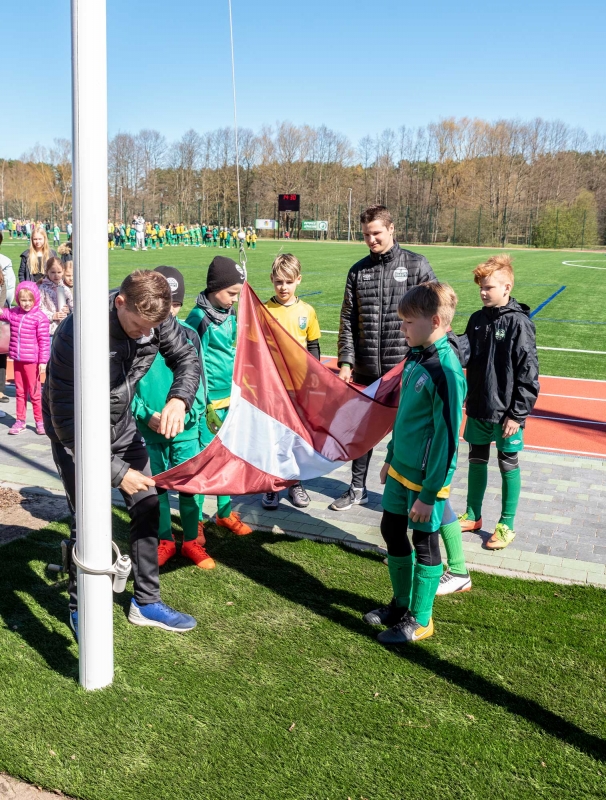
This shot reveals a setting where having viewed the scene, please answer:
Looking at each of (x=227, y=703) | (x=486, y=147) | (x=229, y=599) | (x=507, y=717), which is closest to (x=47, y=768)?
(x=227, y=703)

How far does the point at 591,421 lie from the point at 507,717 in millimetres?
6471

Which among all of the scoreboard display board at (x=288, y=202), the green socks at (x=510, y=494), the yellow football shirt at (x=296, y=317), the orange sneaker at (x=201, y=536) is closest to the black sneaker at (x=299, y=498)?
the orange sneaker at (x=201, y=536)

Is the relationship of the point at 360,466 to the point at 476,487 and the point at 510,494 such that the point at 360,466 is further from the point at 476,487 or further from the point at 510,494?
the point at 510,494

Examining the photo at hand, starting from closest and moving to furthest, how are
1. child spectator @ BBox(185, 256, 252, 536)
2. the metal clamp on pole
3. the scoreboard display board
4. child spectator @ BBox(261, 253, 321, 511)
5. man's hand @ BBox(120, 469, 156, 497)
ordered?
the metal clamp on pole < man's hand @ BBox(120, 469, 156, 497) < child spectator @ BBox(185, 256, 252, 536) < child spectator @ BBox(261, 253, 321, 511) < the scoreboard display board

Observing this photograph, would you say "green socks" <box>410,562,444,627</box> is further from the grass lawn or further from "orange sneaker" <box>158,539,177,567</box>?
"orange sneaker" <box>158,539,177,567</box>

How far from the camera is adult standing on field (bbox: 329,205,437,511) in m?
5.70

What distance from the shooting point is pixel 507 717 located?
11.4 ft

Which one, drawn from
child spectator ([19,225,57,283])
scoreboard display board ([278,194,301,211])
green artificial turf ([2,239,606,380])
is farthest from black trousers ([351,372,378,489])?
scoreboard display board ([278,194,301,211])

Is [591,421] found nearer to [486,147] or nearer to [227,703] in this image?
[227,703]

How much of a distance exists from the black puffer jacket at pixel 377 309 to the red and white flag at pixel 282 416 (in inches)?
36.5

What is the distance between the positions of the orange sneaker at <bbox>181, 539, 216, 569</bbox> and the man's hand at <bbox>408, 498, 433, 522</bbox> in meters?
1.69

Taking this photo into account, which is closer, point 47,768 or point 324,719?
point 47,768

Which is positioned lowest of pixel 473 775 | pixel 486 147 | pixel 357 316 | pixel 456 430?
pixel 473 775

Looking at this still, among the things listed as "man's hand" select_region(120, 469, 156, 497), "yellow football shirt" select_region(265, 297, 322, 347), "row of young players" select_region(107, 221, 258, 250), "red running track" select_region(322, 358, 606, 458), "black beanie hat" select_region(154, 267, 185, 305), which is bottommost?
"red running track" select_region(322, 358, 606, 458)
